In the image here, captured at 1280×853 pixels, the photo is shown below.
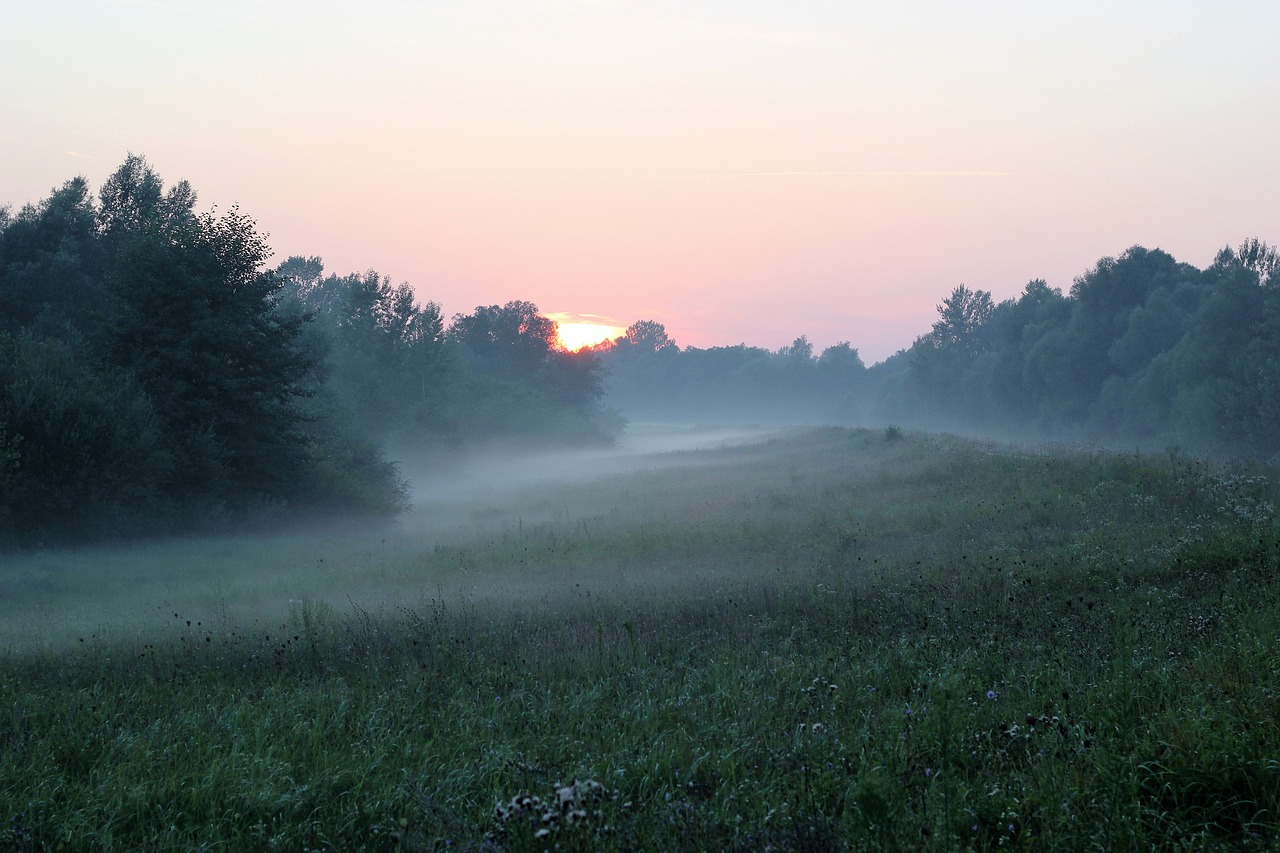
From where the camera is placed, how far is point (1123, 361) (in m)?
63.9

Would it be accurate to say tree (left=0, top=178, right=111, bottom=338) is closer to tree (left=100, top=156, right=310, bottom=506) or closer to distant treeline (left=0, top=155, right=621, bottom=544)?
distant treeline (left=0, top=155, right=621, bottom=544)

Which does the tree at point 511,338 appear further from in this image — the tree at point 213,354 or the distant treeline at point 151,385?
the tree at point 213,354

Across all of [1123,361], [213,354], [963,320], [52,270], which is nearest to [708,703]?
[213,354]

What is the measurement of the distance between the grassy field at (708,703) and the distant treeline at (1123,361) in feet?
129

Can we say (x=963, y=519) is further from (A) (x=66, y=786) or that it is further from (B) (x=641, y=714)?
(A) (x=66, y=786)

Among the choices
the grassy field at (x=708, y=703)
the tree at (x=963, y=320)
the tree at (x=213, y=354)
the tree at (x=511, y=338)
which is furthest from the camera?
the tree at (x=963, y=320)

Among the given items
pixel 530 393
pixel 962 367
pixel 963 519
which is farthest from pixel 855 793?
pixel 962 367

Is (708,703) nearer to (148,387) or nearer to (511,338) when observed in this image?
(148,387)

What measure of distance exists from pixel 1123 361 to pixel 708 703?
226ft

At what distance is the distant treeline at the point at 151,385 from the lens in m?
21.7

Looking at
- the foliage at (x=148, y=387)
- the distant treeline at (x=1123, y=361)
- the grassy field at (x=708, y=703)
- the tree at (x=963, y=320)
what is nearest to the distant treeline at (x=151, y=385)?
the foliage at (x=148, y=387)

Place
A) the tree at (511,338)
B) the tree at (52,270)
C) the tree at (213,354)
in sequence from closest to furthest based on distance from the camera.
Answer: the tree at (213,354) → the tree at (52,270) → the tree at (511,338)

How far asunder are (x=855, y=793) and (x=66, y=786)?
16.2 ft

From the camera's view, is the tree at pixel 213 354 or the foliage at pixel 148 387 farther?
the tree at pixel 213 354
